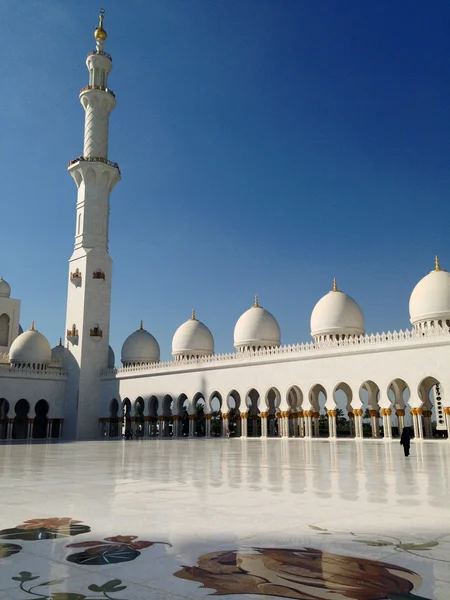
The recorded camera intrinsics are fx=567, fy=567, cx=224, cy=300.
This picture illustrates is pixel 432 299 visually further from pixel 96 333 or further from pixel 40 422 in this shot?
pixel 40 422

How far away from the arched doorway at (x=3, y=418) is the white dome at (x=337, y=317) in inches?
705

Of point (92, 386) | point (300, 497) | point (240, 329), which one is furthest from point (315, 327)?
point (300, 497)

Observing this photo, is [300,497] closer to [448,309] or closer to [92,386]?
[448,309]

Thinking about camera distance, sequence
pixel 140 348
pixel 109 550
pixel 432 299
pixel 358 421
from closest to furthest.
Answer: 1. pixel 109 550
2. pixel 358 421
3. pixel 432 299
4. pixel 140 348

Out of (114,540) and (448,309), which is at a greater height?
(448,309)

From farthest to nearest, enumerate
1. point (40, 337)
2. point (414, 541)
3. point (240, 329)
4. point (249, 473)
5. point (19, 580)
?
point (40, 337), point (240, 329), point (249, 473), point (414, 541), point (19, 580)

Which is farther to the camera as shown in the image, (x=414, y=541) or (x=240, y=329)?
(x=240, y=329)

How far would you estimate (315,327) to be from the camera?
88.4 ft

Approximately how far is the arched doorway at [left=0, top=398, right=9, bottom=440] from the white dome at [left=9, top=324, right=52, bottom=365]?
2439 mm

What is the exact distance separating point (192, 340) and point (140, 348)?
4050 mm

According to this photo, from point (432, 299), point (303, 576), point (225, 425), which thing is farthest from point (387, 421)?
point (303, 576)

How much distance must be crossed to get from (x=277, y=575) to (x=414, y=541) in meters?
1.13

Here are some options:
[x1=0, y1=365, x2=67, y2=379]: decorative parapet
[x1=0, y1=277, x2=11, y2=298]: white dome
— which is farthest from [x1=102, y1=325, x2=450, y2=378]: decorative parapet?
[x1=0, y1=277, x2=11, y2=298]: white dome

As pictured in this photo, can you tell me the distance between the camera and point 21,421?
109 ft
